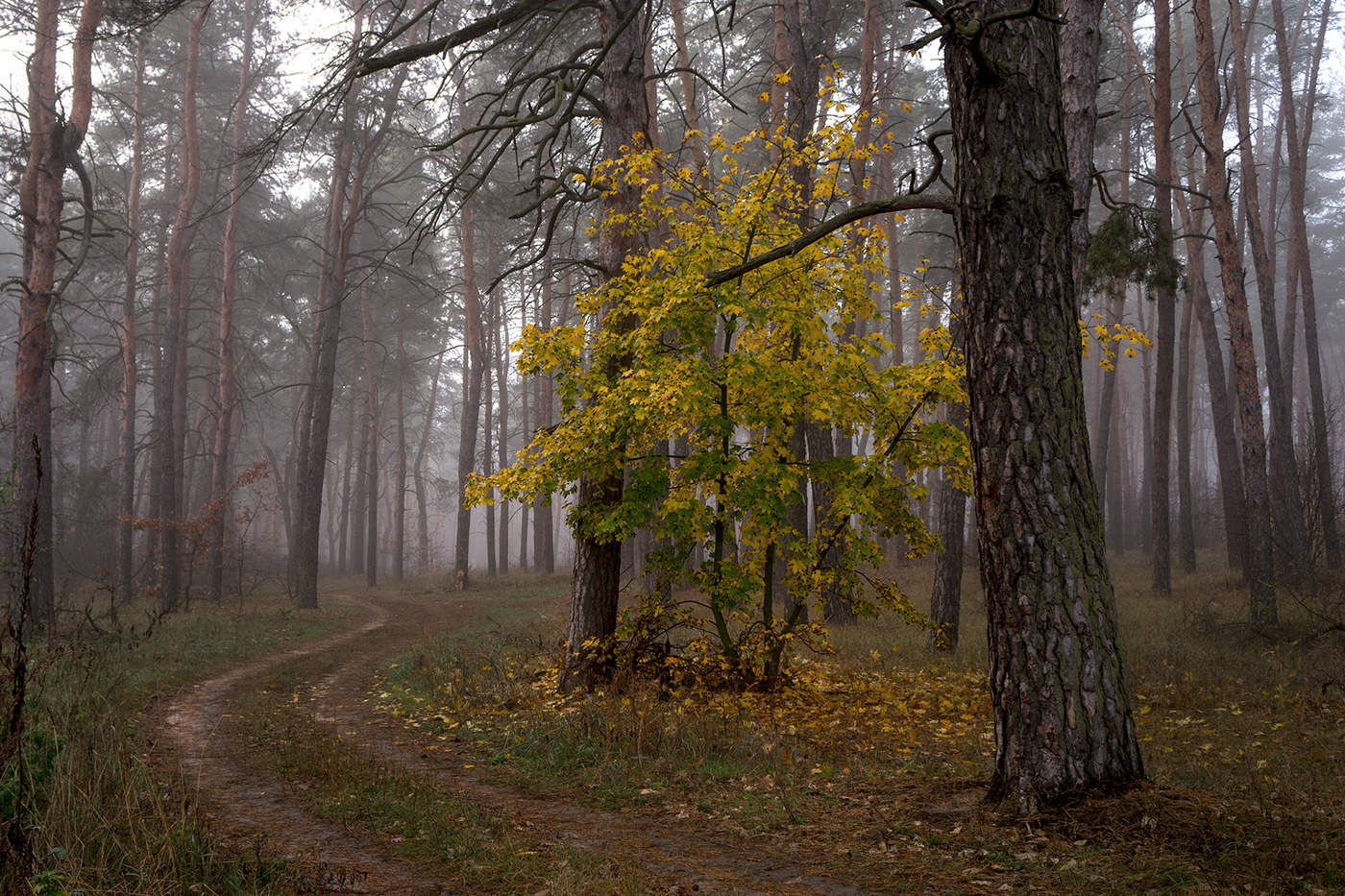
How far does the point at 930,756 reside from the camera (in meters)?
6.57

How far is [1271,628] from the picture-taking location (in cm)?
1134

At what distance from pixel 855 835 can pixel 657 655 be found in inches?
171

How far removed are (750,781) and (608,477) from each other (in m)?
3.55

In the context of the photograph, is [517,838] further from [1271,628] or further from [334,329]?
[334,329]

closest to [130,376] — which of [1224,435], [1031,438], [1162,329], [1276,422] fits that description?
[1031,438]

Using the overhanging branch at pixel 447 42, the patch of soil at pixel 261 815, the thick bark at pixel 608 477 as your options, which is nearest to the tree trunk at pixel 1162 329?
the thick bark at pixel 608 477

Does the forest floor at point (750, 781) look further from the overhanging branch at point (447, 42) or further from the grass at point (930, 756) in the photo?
the overhanging branch at point (447, 42)

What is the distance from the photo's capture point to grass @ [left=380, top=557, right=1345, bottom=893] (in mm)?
4102

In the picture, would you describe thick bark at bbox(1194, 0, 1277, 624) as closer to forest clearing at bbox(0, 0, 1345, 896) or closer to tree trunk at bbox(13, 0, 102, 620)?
forest clearing at bbox(0, 0, 1345, 896)

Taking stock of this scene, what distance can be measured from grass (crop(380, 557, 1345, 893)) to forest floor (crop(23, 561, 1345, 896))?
25 mm

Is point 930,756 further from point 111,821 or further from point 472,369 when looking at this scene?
point 472,369

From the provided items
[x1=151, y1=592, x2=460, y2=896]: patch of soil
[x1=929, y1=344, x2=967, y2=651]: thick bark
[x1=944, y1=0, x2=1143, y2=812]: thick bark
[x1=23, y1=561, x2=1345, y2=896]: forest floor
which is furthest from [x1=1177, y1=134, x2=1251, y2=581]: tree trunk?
[x1=151, y1=592, x2=460, y2=896]: patch of soil

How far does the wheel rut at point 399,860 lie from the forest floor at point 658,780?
0.09ft

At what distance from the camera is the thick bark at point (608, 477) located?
8.69 metres
